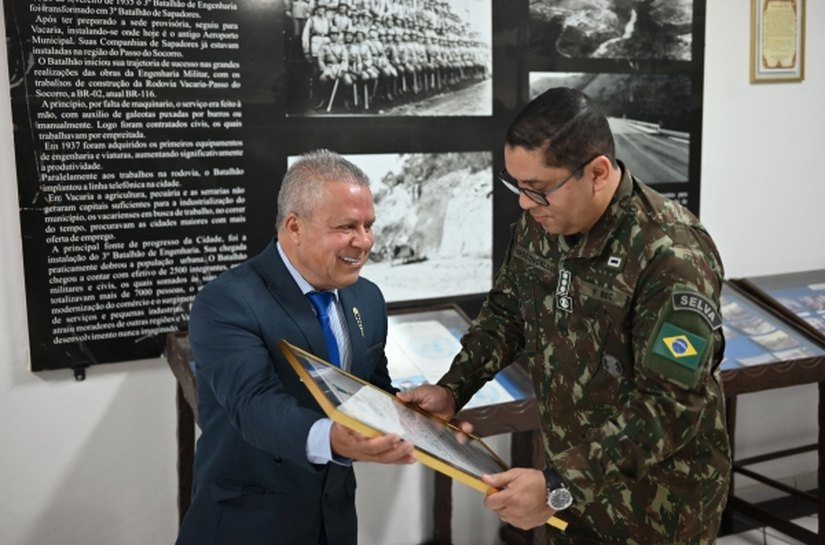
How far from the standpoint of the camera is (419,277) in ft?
11.5

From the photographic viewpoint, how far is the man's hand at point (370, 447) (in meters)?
1.47

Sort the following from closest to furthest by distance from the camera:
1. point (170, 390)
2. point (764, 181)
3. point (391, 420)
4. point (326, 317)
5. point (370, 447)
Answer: point (370, 447), point (391, 420), point (326, 317), point (170, 390), point (764, 181)

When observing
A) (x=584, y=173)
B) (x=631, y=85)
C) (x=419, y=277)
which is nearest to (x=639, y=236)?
(x=584, y=173)

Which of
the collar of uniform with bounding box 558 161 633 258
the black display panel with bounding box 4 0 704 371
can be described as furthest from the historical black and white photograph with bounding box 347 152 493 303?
the collar of uniform with bounding box 558 161 633 258

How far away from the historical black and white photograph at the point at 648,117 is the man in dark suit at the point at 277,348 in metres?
2.14

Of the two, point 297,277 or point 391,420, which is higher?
point 297,277

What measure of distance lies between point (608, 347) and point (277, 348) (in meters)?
0.71

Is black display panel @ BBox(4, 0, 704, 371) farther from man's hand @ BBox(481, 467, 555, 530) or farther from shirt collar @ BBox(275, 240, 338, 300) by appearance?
man's hand @ BBox(481, 467, 555, 530)

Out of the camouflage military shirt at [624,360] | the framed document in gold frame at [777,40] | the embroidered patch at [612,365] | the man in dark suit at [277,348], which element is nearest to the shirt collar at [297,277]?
the man in dark suit at [277,348]

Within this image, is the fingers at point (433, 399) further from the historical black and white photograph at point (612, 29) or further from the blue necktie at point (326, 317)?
the historical black and white photograph at point (612, 29)

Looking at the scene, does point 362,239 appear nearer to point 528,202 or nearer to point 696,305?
point 528,202

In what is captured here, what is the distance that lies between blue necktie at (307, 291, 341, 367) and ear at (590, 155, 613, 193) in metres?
0.64

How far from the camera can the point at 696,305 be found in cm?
163

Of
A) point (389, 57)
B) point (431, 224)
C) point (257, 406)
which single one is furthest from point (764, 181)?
point (257, 406)
